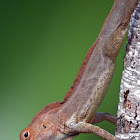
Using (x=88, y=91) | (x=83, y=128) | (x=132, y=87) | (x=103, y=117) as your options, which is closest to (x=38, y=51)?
(x=103, y=117)

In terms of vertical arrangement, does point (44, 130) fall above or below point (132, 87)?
below

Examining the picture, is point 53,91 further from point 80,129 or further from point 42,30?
point 80,129

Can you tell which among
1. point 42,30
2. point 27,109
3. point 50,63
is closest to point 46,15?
point 42,30

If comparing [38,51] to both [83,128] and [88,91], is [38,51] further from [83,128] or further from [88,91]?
[83,128]

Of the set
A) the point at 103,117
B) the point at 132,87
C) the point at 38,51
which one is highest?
the point at 38,51

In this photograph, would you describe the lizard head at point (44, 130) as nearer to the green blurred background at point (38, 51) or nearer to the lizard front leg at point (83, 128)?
the lizard front leg at point (83, 128)

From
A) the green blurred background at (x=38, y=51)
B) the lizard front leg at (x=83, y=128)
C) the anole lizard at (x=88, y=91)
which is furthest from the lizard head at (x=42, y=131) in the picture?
the green blurred background at (x=38, y=51)

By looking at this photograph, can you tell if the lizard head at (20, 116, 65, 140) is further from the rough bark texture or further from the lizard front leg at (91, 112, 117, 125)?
the rough bark texture

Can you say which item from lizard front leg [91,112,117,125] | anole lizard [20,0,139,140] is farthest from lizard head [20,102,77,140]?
lizard front leg [91,112,117,125]
